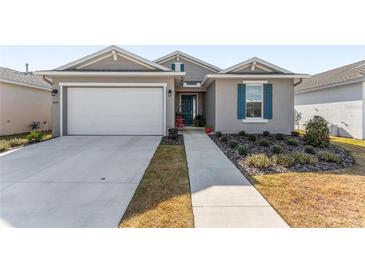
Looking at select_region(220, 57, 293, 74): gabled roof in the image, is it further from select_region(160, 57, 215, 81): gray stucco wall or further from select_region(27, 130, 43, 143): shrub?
select_region(27, 130, 43, 143): shrub

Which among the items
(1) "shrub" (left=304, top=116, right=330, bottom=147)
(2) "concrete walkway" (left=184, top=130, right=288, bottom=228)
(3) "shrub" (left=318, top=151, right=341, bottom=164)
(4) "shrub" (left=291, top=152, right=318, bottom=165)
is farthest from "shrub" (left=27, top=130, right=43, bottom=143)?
(1) "shrub" (left=304, top=116, right=330, bottom=147)

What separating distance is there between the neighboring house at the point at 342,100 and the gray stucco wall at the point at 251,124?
138 inches

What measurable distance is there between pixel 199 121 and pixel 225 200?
14969 mm

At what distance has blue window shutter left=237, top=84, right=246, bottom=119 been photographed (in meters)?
14.0

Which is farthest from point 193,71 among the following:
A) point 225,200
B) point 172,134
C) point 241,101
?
point 225,200

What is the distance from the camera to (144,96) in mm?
13727

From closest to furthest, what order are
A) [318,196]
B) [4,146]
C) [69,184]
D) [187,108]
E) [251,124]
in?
[318,196] < [69,184] < [4,146] < [251,124] < [187,108]

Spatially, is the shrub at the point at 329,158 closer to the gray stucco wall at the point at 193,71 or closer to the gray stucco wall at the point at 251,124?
the gray stucco wall at the point at 251,124

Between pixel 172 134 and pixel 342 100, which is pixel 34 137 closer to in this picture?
pixel 172 134

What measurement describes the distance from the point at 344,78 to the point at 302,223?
1443cm

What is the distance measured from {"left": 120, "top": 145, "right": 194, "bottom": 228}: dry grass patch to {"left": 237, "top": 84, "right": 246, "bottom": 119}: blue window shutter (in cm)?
754

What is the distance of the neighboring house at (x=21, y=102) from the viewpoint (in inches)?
607

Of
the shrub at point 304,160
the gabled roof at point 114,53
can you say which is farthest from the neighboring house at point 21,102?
the shrub at point 304,160
